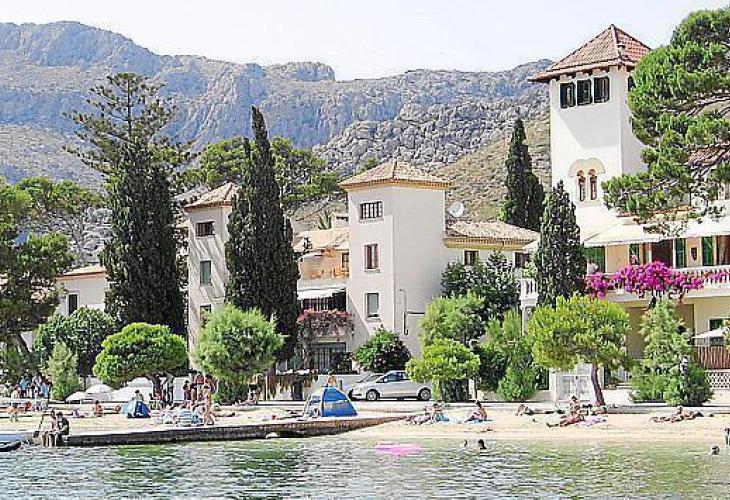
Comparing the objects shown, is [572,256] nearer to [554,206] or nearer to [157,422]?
[554,206]

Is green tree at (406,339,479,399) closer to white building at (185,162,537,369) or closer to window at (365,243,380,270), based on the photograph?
white building at (185,162,537,369)

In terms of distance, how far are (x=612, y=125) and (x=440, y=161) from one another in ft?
389

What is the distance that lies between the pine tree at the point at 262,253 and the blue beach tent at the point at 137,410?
25.2 ft

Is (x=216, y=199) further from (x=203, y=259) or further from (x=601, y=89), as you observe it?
(x=601, y=89)

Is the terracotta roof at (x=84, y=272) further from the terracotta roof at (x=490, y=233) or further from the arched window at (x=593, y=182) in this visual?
the arched window at (x=593, y=182)

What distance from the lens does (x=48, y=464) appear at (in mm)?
42281

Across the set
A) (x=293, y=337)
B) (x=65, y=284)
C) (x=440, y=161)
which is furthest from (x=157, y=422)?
(x=440, y=161)

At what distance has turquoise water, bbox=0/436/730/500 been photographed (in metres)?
33.8

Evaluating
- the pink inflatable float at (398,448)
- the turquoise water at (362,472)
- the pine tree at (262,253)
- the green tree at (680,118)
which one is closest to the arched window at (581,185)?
the pine tree at (262,253)

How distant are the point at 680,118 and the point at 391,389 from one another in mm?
21253

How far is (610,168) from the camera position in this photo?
211 feet

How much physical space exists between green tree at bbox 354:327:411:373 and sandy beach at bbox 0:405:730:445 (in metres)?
10.3

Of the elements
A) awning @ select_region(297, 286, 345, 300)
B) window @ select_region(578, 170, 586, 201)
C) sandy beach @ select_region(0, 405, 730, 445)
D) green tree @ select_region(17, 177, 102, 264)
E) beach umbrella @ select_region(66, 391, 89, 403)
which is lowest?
sandy beach @ select_region(0, 405, 730, 445)

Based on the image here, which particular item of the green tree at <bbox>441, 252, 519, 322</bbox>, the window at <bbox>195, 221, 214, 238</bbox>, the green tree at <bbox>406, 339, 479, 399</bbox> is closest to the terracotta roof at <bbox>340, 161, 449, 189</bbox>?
the green tree at <bbox>441, 252, 519, 322</bbox>
